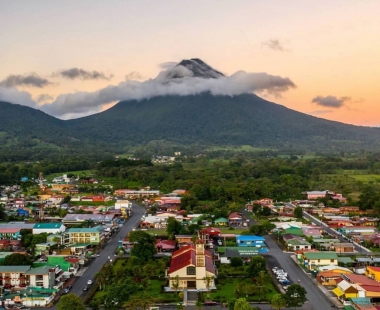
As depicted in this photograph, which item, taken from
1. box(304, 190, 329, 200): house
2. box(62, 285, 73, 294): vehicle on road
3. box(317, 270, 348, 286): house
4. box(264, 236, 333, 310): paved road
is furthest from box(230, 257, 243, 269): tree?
box(304, 190, 329, 200): house

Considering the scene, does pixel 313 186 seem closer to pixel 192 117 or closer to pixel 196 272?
pixel 196 272

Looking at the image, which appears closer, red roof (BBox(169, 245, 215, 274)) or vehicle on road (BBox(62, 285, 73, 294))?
vehicle on road (BBox(62, 285, 73, 294))

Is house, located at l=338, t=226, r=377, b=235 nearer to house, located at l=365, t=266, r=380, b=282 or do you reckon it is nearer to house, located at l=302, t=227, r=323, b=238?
house, located at l=302, t=227, r=323, b=238

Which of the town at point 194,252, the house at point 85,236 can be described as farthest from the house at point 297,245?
the house at point 85,236

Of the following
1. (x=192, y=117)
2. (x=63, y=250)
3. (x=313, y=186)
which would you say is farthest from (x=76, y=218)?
(x=192, y=117)

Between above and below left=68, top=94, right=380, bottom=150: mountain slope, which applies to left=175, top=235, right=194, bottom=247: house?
below

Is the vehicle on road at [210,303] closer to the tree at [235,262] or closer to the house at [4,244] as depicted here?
the tree at [235,262]

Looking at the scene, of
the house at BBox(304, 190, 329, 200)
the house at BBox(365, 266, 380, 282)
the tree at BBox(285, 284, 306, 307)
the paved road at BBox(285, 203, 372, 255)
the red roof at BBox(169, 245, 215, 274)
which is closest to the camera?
the tree at BBox(285, 284, 306, 307)
